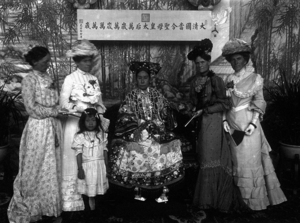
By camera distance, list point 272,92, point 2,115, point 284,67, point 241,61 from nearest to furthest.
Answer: point 241,61 → point 2,115 → point 272,92 → point 284,67

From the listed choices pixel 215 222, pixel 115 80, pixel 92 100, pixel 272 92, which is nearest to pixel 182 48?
pixel 115 80

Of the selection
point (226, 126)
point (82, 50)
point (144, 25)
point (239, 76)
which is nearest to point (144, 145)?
point (226, 126)

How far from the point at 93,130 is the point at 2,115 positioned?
1588 millimetres

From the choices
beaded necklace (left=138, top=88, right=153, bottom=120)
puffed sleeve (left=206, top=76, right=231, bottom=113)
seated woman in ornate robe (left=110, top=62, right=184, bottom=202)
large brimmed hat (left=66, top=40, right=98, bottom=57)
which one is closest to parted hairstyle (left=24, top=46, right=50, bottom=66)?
large brimmed hat (left=66, top=40, right=98, bottom=57)

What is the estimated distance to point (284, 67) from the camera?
16.8 ft

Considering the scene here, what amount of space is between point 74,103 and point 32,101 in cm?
47

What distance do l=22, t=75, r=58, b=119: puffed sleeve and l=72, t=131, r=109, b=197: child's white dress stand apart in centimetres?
43

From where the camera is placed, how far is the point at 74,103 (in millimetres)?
3545

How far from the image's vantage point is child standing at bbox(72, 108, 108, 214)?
3391mm

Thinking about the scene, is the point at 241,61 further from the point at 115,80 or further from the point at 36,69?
the point at 36,69

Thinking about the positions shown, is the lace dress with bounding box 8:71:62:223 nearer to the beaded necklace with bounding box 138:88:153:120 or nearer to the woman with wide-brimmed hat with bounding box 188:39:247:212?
the beaded necklace with bounding box 138:88:153:120

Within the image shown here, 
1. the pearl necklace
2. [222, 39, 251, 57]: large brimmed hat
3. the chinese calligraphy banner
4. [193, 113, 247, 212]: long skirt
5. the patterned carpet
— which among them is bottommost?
the patterned carpet

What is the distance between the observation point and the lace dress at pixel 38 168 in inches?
132

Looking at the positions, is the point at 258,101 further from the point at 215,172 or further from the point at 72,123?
the point at 72,123
